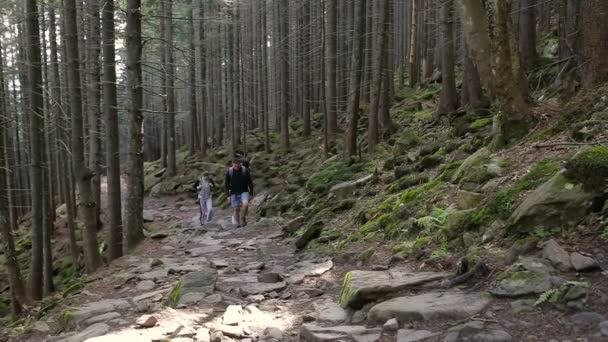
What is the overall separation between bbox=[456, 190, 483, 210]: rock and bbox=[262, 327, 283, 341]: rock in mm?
2892

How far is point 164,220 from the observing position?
17.6m

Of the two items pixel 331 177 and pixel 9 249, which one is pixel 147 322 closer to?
pixel 9 249

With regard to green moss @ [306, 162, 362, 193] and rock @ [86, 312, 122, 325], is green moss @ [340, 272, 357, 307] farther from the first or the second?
green moss @ [306, 162, 362, 193]

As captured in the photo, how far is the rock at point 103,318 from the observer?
18.6ft

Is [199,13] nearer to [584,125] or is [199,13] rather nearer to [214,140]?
[214,140]

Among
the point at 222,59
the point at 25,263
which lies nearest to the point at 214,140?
the point at 222,59

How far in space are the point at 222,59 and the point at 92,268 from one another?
68.1 ft

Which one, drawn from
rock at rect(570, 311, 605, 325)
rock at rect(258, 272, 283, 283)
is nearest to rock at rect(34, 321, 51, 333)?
rock at rect(258, 272, 283, 283)

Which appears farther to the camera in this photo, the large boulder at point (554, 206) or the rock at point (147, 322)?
the rock at point (147, 322)

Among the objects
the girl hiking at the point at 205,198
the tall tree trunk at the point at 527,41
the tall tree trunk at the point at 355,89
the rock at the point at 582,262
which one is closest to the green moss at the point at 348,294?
the rock at the point at 582,262

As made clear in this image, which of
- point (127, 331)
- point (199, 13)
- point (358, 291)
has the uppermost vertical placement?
point (199, 13)

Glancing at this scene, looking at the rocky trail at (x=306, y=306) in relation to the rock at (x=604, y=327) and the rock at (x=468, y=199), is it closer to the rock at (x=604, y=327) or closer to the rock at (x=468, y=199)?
the rock at (x=604, y=327)

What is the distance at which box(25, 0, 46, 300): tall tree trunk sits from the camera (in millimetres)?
10688

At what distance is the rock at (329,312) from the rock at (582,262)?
206 centimetres
